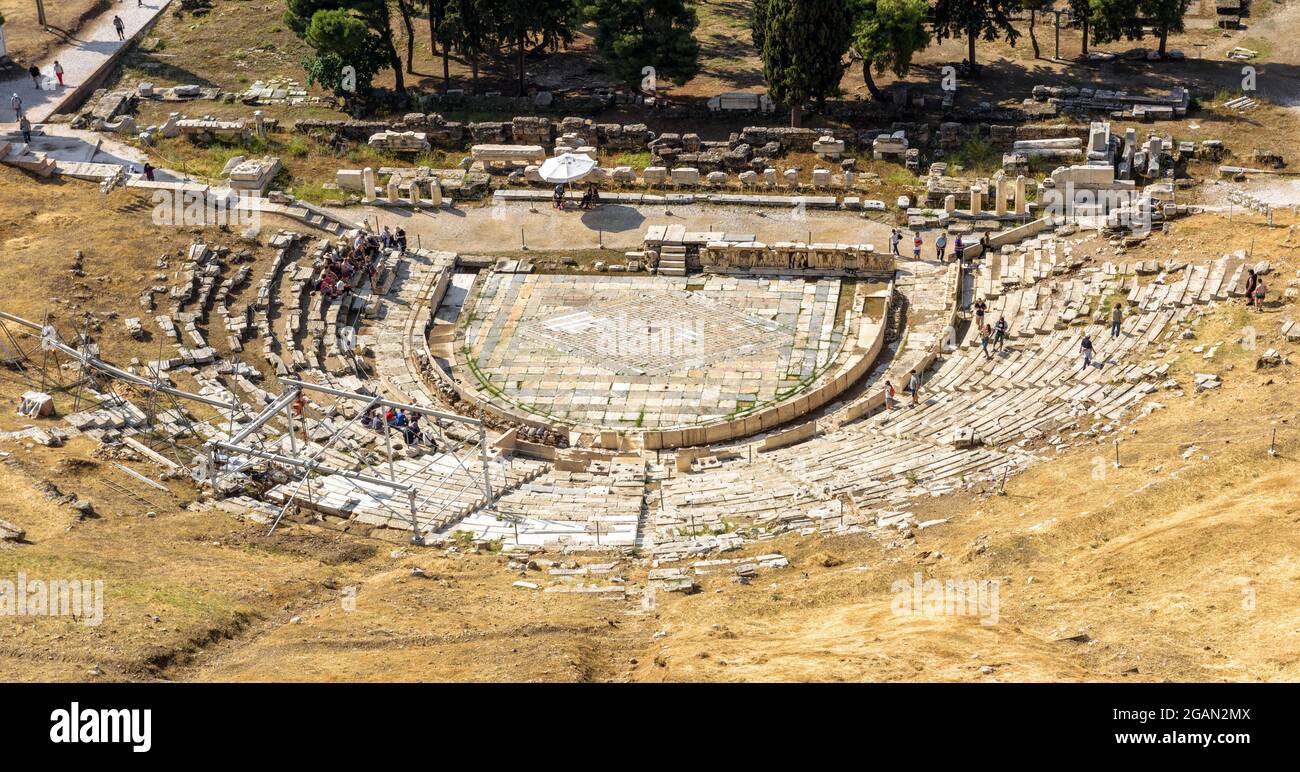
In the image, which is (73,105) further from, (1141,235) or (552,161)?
(1141,235)

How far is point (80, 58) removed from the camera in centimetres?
8038

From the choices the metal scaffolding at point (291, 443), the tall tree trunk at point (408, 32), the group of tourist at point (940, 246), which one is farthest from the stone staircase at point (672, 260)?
the tall tree trunk at point (408, 32)

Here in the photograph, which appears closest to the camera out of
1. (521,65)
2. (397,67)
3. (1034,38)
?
(397,67)

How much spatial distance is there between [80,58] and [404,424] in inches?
1500

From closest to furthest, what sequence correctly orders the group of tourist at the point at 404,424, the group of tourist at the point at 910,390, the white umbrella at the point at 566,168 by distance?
the group of tourist at the point at 404,424 < the group of tourist at the point at 910,390 < the white umbrella at the point at 566,168

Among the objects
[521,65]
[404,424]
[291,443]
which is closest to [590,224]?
[521,65]

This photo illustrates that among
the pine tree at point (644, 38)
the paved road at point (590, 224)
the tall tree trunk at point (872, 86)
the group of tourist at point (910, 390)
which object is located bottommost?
the group of tourist at point (910, 390)

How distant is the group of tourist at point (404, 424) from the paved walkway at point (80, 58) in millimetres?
29819

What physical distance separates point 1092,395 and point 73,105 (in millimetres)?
47905

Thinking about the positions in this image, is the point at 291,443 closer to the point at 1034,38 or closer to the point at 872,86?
the point at 872,86

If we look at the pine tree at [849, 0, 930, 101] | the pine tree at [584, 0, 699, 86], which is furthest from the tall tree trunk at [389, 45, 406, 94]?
the pine tree at [849, 0, 930, 101]

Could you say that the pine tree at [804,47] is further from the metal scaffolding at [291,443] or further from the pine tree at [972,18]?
the metal scaffolding at [291,443]

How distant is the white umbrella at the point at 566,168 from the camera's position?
64750 millimetres

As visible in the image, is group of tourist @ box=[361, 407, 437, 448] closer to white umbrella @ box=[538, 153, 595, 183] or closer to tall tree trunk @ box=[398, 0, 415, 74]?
white umbrella @ box=[538, 153, 595, 183]
